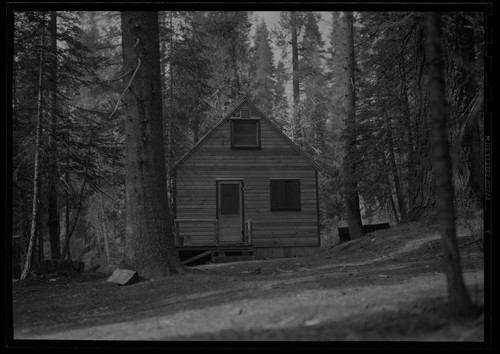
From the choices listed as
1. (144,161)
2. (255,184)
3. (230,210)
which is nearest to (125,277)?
→ (144,161)

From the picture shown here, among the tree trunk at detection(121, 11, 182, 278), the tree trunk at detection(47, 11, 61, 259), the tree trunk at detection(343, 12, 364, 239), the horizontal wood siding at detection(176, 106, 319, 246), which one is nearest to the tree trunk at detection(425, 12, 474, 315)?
the tree trunk at detection(121, 11, 182, 278)

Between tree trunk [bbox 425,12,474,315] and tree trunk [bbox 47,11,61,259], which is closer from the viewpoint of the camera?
tree trunk [bbox 425,12,474,315]

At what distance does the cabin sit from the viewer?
55.4 feet

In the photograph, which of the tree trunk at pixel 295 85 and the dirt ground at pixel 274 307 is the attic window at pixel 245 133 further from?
the dirt ground at pixel 274 307

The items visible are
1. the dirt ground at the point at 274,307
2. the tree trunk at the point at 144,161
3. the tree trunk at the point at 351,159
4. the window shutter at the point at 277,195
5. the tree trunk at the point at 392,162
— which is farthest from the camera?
the window shutter at the point at 277,195

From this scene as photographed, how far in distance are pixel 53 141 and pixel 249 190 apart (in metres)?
7.38

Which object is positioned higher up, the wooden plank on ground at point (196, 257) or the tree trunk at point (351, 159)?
the tree trunk at point (351, 159)

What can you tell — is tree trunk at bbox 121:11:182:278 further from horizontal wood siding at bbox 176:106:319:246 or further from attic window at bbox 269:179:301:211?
attic window at bbox 269:179:301:211

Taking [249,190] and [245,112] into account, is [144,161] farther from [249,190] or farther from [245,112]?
[245,112]

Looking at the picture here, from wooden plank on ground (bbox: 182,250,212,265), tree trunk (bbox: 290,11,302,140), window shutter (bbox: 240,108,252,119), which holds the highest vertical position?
tree trunk (bbox: 290,11,302,140)

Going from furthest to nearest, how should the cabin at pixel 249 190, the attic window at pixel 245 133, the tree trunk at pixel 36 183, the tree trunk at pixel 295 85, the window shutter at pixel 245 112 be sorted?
the tree trunk at pixel 295 85 < the window shutter at pixel 245 112 < the attic window at pixel 245 133 < the cabin at pixel 249 190 < the tree trunk at pixel 36 183

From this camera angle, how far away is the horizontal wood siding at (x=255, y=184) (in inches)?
666

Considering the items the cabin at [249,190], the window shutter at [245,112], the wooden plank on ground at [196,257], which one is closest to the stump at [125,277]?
the wooden plank on ground at [196,257]

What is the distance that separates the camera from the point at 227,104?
23.2 meters
